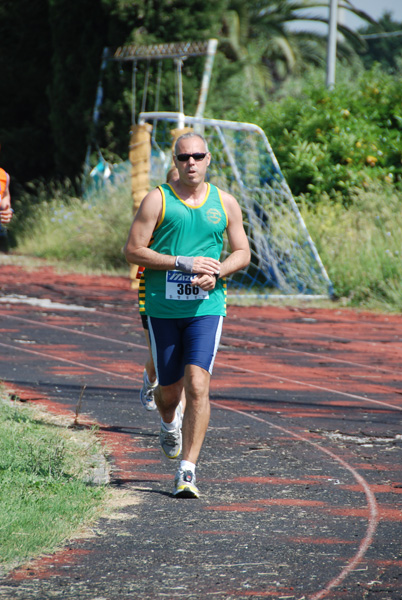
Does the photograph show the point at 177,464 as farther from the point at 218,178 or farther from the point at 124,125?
the point at 124,125

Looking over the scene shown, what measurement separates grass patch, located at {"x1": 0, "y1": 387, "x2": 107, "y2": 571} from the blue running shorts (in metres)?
0.76

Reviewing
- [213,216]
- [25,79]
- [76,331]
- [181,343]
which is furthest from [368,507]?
[25,79]

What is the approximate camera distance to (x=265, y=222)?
16500mm

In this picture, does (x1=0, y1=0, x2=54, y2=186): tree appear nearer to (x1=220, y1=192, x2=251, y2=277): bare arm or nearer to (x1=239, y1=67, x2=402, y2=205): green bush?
(x1=239, y1=67, x2=402, y2=205): green bush

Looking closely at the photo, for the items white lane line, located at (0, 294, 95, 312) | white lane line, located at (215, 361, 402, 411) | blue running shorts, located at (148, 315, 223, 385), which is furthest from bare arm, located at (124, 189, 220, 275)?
white lane line, located at (0, 294, 95, 312)

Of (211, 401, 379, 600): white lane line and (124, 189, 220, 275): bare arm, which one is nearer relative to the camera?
(211, 401, 379, 600): white lane line

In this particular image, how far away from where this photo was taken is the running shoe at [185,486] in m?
5.06

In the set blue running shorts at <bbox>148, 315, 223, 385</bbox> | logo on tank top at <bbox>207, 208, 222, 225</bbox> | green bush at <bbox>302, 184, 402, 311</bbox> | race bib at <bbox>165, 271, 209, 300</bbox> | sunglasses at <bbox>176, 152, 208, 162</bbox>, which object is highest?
sunglasses at <bbox>176, 152, 208, 162</bbox>

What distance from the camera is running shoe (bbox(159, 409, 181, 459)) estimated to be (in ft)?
18.3

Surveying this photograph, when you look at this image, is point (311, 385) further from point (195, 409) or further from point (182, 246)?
point (182, 246)

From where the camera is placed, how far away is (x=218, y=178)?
16.9 m

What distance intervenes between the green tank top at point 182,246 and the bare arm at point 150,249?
51mm

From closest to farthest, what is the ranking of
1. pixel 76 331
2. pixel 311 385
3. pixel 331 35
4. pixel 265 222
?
pixel 311 385, pixel 76 331, pixel 265 222, pixel 331 35

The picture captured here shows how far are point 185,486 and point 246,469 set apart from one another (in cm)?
79
